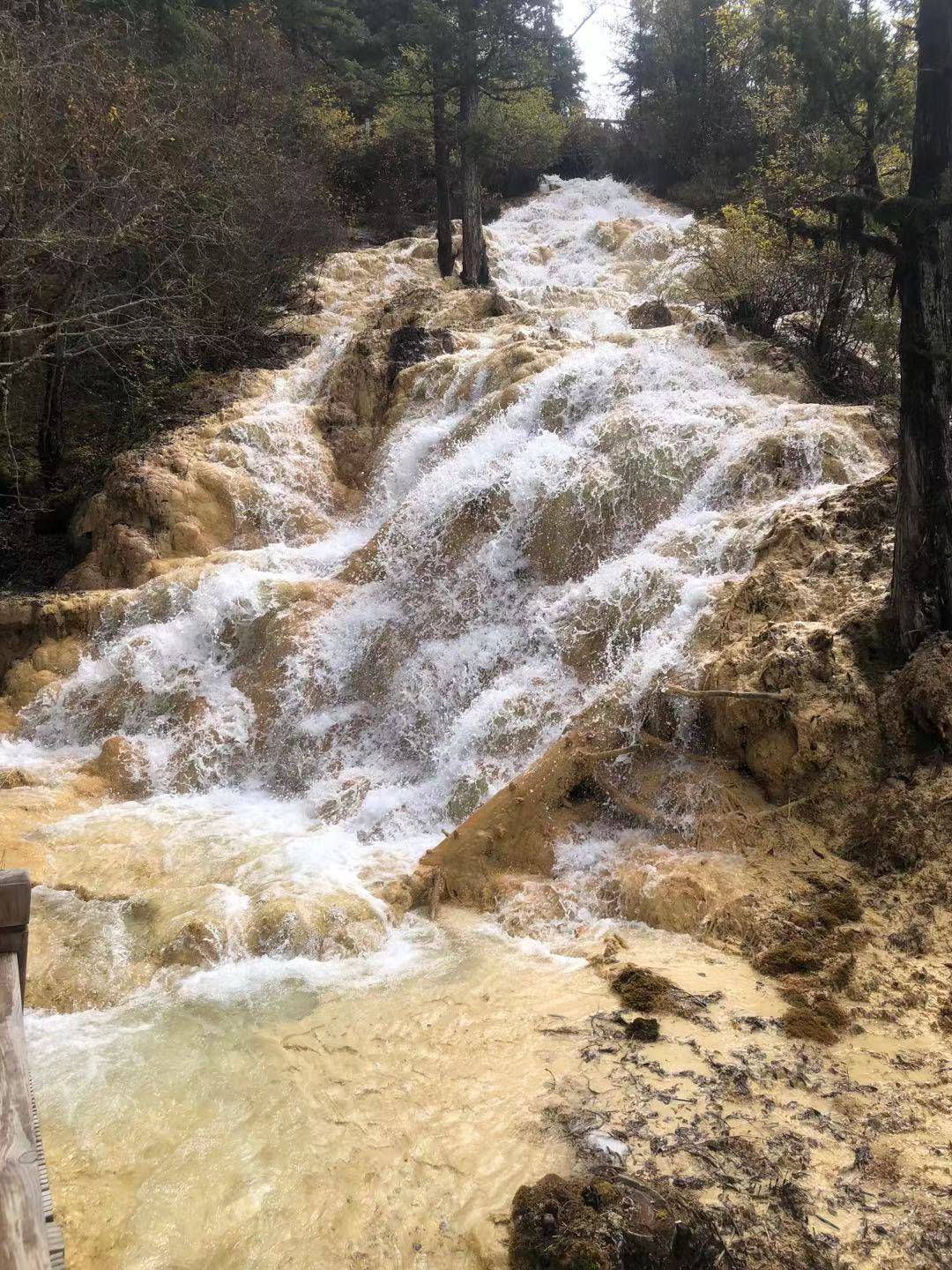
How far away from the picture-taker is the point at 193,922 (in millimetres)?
4430

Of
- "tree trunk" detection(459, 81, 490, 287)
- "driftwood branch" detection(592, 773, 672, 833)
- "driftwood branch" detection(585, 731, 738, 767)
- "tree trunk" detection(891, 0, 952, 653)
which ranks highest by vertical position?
"tree trunk" detection(459, 81, 490, 287)

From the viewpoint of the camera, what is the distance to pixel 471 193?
14852 mm

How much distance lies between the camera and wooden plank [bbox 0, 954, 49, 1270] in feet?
5.13

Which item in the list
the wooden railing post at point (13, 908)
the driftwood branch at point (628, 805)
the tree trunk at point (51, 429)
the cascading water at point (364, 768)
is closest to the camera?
the wooden railing post at point (13, 908)

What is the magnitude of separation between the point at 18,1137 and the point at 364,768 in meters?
4.74

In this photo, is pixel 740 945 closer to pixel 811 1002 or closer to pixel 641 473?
pixel 811 1002

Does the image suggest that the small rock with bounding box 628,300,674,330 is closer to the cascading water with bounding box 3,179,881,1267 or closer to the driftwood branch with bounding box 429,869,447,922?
the cascading water with bounding box 3,179,881,1267

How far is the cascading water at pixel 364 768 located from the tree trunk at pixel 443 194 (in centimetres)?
559

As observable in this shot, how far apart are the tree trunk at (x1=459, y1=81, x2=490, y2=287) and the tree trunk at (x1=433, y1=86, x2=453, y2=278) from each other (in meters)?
0.61

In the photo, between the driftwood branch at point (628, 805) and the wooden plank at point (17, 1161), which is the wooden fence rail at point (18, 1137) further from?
the driftwood branch at point (628, 805)

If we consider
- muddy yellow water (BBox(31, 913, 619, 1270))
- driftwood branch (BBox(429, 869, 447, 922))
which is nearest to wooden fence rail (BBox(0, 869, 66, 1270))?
muddy yellow water (BBox(31, 913, 619, 1270))

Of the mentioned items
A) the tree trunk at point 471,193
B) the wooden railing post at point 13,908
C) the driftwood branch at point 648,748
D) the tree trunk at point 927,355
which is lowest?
the driftwood branch at point 648,748

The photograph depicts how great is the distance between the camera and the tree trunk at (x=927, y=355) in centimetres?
417

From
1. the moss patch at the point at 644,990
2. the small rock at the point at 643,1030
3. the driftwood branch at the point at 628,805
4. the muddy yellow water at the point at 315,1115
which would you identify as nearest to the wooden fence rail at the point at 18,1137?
the muddy yellow water at the point at 315,1115
